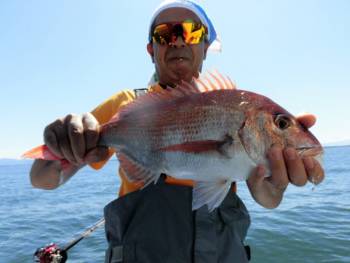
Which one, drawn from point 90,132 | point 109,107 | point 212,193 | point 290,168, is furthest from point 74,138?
point 290,168

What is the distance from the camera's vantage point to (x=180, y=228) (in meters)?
2.64

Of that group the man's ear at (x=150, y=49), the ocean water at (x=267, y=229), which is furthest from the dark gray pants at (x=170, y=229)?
the ocean water at (x=267, y=229)

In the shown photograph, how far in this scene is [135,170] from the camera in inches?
91.6

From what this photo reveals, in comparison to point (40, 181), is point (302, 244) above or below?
below

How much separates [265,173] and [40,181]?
6.01ft

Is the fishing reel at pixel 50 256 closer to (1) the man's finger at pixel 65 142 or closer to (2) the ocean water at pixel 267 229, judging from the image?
(2) the ocean water at pixel 267 229

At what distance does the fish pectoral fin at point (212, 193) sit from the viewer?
2141mm

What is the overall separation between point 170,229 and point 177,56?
162 cm

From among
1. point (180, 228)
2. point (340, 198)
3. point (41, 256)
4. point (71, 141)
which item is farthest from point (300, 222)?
point (71, 141)

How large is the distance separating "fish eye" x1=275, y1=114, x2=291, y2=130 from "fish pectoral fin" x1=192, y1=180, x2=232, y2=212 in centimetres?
48

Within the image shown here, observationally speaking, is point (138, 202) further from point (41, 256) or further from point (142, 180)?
point (41, 256)

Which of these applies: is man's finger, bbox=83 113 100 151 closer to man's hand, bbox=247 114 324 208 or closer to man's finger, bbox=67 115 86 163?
man's finger, bbox=67 115 86 163

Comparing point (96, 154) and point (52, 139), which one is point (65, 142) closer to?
point (52, 139)

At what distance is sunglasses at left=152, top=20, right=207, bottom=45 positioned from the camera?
3.19m
